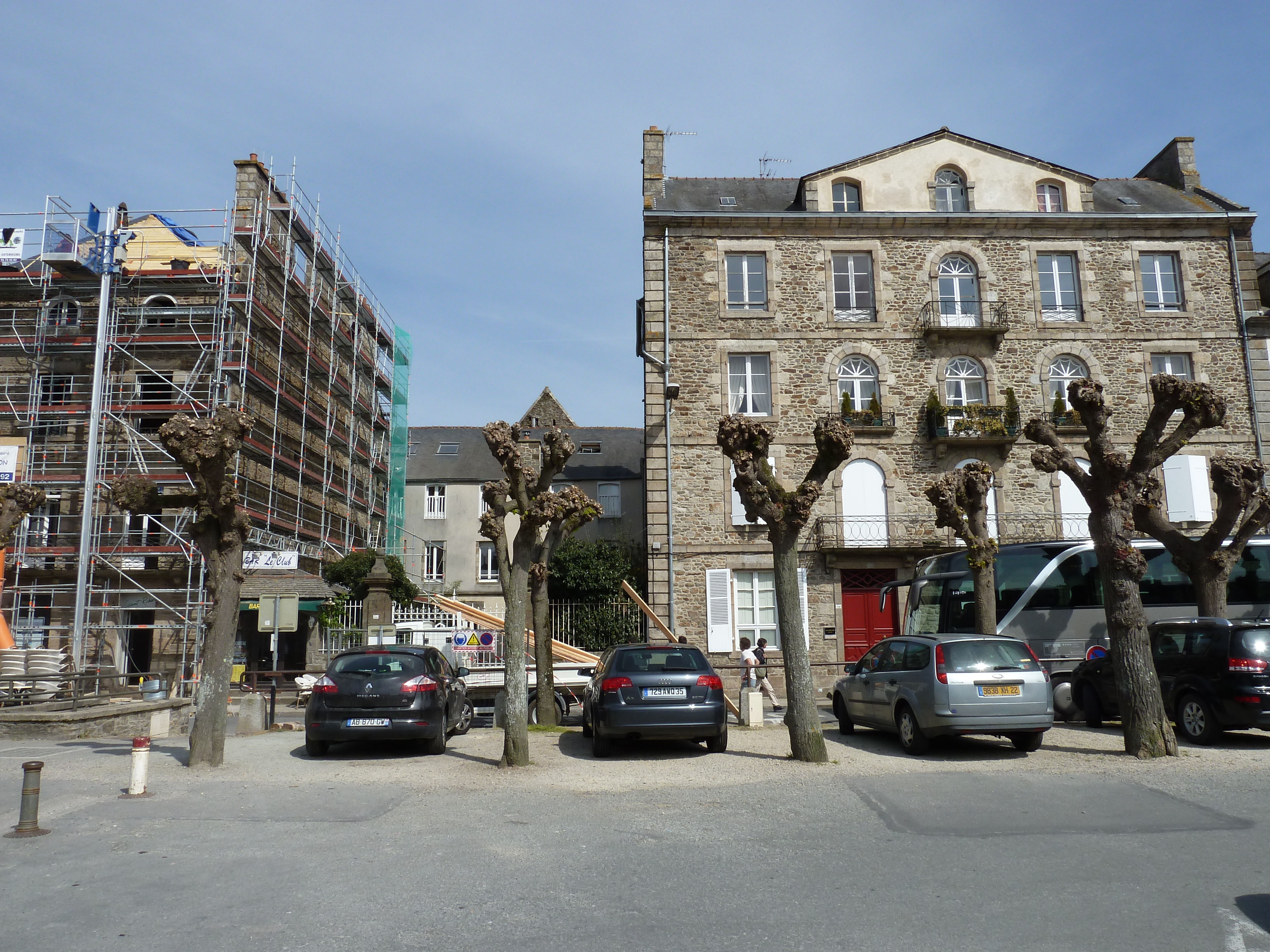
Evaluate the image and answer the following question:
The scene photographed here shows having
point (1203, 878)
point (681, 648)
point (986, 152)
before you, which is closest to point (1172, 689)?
point (681, 648)

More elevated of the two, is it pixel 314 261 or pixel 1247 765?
pixel 314 261

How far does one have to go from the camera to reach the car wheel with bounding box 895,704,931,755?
11.7 metres

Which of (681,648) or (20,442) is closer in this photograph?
(681,648)

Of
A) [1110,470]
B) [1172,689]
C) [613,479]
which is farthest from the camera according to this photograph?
[613,479]

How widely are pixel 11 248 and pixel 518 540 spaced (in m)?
25.0

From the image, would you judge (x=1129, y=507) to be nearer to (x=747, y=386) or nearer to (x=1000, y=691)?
(x=1000, y=691)

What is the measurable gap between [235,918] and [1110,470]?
1078 centimetres

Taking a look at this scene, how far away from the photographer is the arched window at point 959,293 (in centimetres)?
2650

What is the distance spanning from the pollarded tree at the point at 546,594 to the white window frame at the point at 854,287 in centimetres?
1252

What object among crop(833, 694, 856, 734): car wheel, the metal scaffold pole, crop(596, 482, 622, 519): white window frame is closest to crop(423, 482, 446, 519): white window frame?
crop(596, 482, 622, 519): white window frame

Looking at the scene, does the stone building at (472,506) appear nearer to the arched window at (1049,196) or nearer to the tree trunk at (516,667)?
Answer: the arched window at (1049,196)

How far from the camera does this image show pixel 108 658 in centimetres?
2595

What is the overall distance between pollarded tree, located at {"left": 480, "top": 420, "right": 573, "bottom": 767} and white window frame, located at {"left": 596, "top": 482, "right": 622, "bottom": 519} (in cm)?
2494

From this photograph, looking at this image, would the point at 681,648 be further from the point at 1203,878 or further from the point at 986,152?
the point at 986,152
